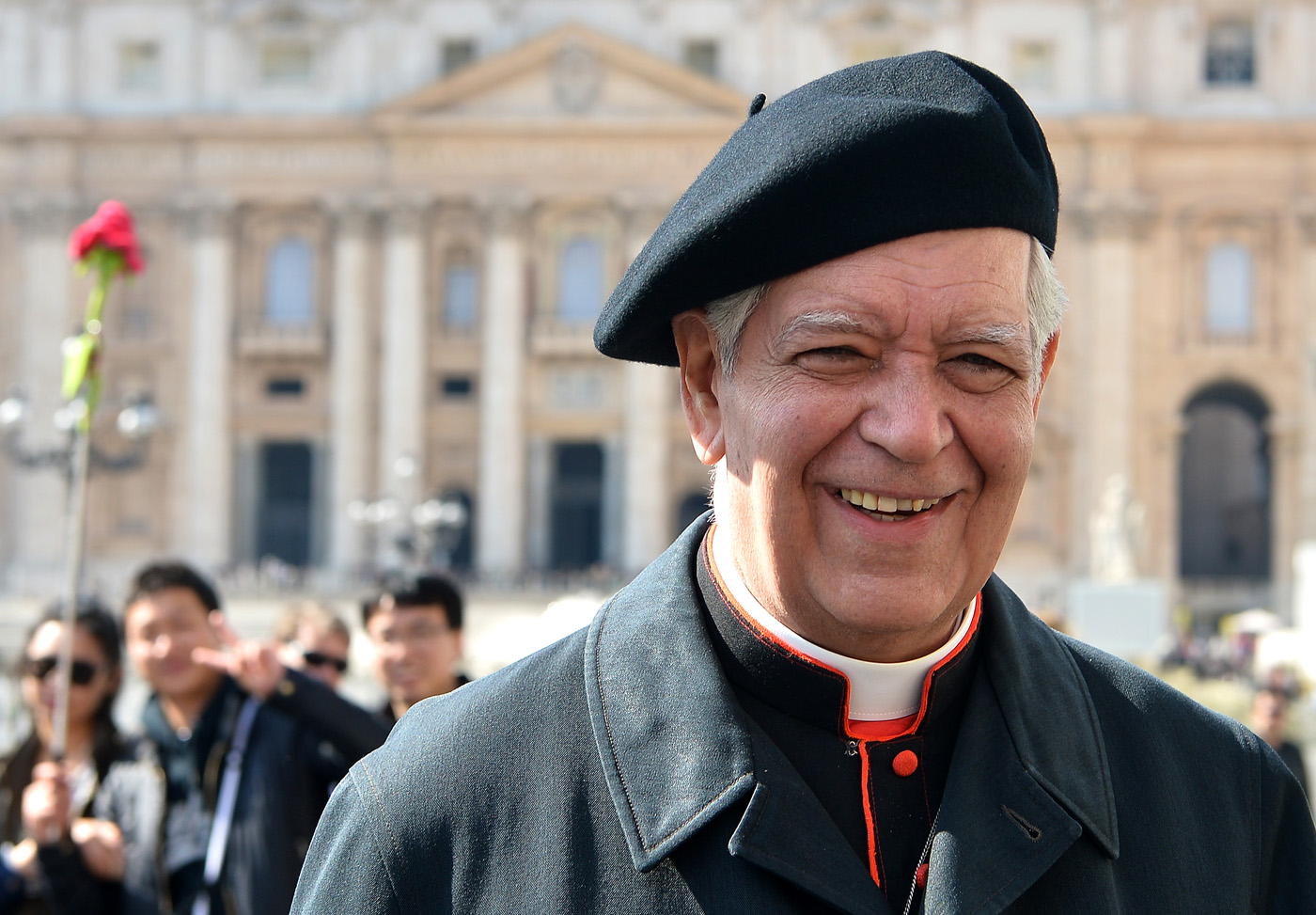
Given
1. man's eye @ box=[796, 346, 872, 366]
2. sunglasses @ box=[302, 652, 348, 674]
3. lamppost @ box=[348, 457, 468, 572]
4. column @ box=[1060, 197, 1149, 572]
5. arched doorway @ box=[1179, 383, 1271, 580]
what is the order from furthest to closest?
arched doorway @ box=[1179, 383, 1271, 580] < column @ box=[1060, 197, 1149, 572] < lamppost @ box=[348, 457, 468, 572] < sunglasses @ box=[302, 652, 348, 674] < man's eye @ box=[796, 346, 872, 366]

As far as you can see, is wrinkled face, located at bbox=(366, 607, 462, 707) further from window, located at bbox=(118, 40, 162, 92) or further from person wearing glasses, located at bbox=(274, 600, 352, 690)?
window, located at bbox=(118, 40, 162, 92)

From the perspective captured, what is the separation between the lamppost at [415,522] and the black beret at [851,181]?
70.6ft

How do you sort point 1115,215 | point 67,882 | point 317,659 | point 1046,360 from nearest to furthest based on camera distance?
point 1046,360
point 67,882
point 317,659
point 1115,215

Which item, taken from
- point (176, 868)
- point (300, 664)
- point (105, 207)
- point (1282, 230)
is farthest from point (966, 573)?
point (1282, 230)

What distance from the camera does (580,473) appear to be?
42.1 m

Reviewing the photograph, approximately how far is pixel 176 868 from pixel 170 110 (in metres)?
39.5

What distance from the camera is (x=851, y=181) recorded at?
1640 millimetres

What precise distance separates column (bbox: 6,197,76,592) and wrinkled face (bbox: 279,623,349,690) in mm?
35044

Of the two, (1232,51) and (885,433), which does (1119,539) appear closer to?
(1232,51)

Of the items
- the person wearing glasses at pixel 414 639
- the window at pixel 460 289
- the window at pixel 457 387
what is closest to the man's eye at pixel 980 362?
the person wearing glasses at pixel 414 639

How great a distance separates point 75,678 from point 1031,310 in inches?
149

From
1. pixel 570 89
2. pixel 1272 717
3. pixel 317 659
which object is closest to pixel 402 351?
pixel 570 89

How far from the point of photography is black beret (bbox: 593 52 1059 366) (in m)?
1.64

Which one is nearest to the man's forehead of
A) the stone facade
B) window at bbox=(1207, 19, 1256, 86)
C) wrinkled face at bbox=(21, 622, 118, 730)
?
wrinkled face at bbox=(21, 622, 118, 730)
